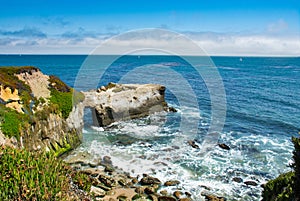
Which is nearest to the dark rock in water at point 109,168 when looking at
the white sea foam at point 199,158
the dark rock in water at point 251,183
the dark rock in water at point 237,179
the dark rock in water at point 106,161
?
the dark rock in water at point 106,161

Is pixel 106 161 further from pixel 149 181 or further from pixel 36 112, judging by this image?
pixel 36 112

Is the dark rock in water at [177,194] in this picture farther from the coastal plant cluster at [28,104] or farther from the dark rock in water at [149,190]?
the coastal plant cluster at [28,104]

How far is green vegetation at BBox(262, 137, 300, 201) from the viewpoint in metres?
12.3

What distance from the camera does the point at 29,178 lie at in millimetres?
10664

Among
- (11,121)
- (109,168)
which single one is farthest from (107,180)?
(11,121)

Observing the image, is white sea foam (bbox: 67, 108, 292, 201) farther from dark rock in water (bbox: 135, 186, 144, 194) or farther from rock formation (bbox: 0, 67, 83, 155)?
rock formation (bbox: 0, 67, 83, 155)

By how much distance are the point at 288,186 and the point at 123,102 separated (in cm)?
3043

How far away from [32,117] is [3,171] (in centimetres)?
1626

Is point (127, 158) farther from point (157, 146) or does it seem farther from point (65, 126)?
point (65, 126)

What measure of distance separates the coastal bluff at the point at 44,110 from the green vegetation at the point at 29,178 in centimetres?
1130

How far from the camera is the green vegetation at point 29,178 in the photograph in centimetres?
991

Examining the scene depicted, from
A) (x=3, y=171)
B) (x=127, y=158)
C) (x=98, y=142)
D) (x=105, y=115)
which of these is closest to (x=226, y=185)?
(x=127, y=158)

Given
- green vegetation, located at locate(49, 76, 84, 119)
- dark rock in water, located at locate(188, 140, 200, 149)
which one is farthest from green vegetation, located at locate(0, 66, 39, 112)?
dark rock in water, located at locate(188, 140, 200, 149)

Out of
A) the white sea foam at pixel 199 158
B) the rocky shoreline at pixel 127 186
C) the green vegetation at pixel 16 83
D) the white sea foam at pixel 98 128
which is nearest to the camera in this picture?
the rocky shoreline at pixel 127 186
